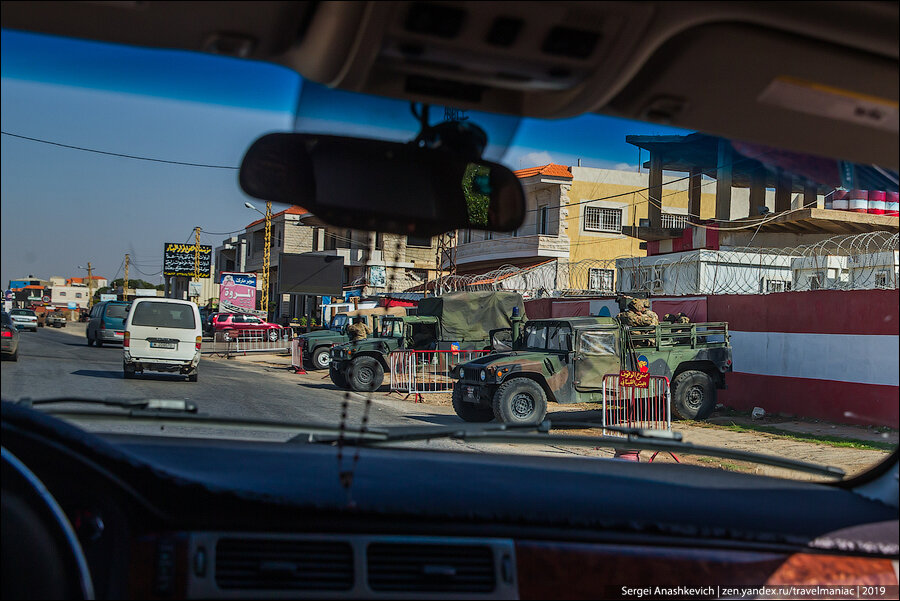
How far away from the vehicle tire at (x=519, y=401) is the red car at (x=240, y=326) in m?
6.26

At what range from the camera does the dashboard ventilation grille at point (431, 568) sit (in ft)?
5.91

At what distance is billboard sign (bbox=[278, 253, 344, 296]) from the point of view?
9.42ft

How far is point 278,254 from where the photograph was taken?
3.00 m

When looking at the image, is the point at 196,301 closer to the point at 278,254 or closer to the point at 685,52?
the point at 278,254

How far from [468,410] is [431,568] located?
12339mm

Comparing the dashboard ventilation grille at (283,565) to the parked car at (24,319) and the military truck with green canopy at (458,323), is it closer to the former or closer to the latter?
the parked car at (24,319)

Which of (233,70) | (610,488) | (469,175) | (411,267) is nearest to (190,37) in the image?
(233,70)

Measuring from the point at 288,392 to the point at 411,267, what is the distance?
192 centimetres

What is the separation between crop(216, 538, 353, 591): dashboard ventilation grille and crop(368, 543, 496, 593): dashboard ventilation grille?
69mm

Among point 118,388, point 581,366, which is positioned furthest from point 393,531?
point 581,366

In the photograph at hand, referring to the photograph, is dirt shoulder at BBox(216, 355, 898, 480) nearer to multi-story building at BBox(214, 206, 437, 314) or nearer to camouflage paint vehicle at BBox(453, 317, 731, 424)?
camouflage paint vehicle at BBox(453, 317, 731, 424)

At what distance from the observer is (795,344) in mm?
15242

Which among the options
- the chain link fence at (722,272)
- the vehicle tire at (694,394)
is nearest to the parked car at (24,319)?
the chain link fence at (722,272)

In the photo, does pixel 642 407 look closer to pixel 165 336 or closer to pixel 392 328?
pixel 392 328
